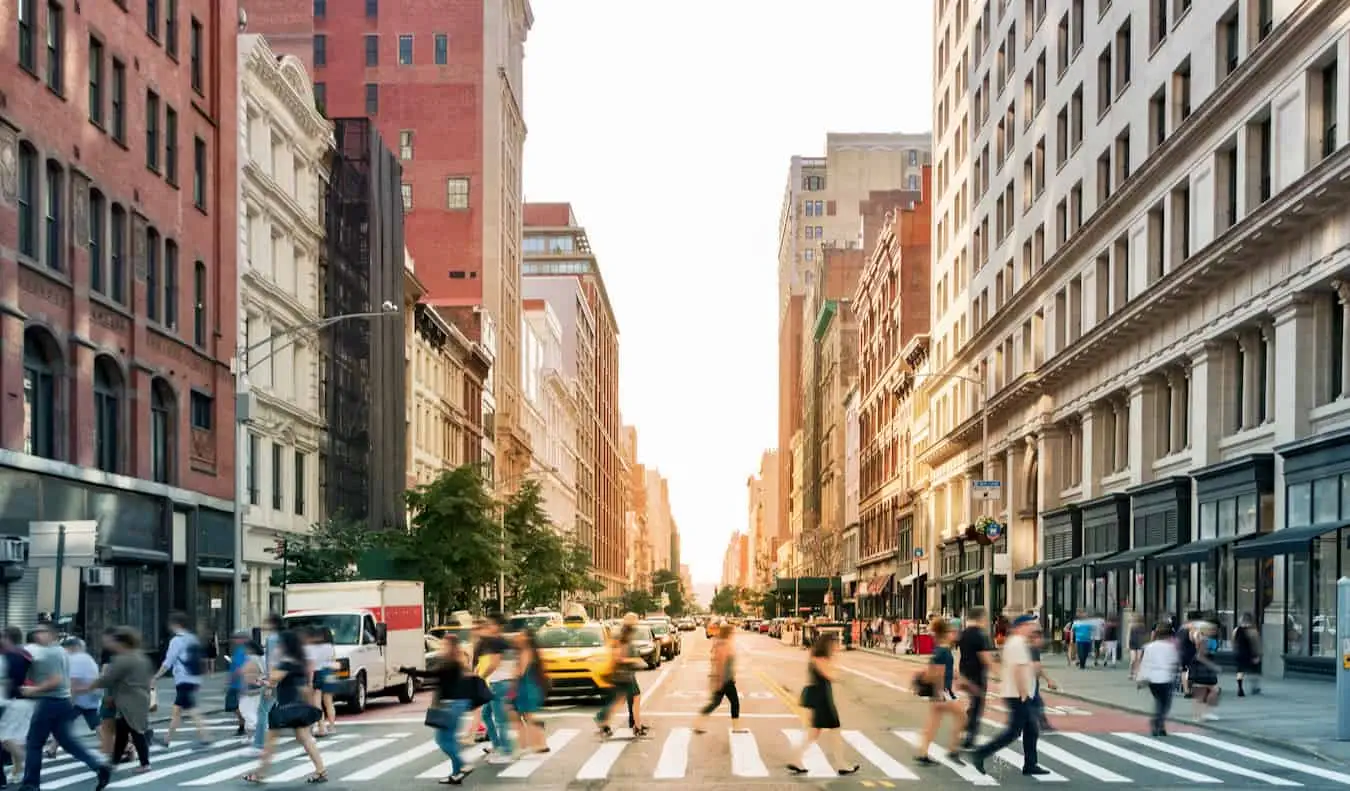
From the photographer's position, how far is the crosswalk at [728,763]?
1750 cm

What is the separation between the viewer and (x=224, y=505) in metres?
44.7

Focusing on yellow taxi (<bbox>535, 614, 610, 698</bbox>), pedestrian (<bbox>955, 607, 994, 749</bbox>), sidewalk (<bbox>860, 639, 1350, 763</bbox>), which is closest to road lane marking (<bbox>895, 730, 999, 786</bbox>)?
pedestrian (<bbox>955, 607, 994, 749</bbox>)

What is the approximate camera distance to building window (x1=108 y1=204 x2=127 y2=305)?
37.9m

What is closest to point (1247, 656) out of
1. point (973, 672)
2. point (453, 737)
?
point (973, 672)

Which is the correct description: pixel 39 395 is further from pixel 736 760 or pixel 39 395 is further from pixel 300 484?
pixel 736 760

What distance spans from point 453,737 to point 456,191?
82162mm

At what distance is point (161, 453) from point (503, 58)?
205 ft

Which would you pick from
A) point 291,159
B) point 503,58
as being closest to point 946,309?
point 503,58

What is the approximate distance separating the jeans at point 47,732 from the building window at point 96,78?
80.3ft

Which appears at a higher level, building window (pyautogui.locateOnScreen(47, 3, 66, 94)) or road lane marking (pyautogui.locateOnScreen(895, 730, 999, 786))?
building window (pyautogui.locateOnScreen(47, 3, 66, 94))

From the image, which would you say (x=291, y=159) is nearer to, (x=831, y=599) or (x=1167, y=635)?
(x=1167, y=635)

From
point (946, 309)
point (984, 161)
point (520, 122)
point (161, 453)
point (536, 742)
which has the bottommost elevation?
point (536, 742)

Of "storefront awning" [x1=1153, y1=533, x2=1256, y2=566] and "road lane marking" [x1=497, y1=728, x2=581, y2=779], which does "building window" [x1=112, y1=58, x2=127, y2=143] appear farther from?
"storefront awning" [x1=1153, y1=533, x2=1256, y2=566]

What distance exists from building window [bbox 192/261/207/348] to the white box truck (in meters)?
11.9
